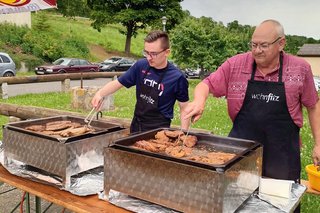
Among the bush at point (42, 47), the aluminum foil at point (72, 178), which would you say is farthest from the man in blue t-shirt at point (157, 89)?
the bush at point (42, 47)

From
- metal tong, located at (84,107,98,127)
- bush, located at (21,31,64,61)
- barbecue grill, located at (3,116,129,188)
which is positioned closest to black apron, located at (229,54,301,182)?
barbecue grill, located at (3,116,129,188)

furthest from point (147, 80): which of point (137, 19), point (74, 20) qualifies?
point (74, 20)

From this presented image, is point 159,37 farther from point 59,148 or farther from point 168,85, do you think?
point 59,148

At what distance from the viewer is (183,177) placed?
63.8 inches

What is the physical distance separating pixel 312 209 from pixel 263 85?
81.6 inches

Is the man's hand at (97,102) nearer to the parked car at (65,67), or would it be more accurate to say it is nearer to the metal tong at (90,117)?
the metal tong at (90,117)

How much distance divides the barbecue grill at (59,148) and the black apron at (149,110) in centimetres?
48

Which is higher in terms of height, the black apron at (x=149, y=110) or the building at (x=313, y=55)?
the building at (x=313, y=55)

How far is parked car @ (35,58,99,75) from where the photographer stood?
21.8m

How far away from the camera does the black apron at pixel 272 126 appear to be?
2273mm

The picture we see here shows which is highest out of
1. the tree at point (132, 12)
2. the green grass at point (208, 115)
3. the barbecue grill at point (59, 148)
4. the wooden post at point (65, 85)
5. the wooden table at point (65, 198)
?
the tree at point (132, 12)

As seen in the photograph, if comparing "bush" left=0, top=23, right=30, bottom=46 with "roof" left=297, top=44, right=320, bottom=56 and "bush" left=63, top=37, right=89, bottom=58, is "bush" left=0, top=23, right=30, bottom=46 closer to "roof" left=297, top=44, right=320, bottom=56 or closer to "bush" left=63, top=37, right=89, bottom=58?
"bush" left=63, top=37, right=89, bottom=58

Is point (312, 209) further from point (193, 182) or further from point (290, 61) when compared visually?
point (193, 182)

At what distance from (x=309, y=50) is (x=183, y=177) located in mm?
54668
